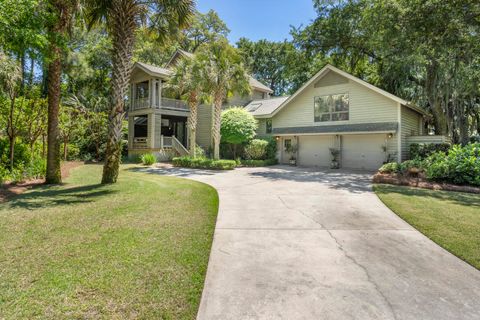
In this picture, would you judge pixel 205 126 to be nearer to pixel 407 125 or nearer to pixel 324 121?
pixel 324 121

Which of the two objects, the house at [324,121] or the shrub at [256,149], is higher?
the house at [324,121]

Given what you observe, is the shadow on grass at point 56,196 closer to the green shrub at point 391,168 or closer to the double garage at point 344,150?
the green shrub at point 391,168

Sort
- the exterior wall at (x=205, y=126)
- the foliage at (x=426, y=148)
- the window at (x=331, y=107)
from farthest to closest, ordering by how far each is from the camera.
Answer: the exterior wall at (x=205, y=126), the window at (x=331, y=107), the foliage at (x=426, y=148)

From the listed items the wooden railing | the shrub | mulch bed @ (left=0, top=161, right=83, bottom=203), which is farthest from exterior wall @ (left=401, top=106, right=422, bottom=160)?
mulch bed @ (left=0, top=161, right=83, bottom=203)

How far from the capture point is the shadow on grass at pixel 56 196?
689 centimetres

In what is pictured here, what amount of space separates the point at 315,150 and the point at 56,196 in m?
17.2

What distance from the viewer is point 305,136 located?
68.8ft

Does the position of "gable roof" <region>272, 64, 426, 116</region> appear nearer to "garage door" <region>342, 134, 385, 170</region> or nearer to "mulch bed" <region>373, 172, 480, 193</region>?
"garage door" <region>342, 134, 385, 170</region>

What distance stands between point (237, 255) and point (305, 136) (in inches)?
705

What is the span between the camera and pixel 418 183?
10859mm

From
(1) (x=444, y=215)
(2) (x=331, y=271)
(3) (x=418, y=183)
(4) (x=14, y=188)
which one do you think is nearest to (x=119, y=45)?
(4) (x=14, y=188)

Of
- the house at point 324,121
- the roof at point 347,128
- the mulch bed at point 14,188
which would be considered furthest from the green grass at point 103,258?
the house at point 324,121

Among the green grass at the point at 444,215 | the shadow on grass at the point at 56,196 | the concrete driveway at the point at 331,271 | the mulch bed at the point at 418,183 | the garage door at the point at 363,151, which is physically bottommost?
the concrete driveway at the point at 331,271

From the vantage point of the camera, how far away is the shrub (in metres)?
20.8
